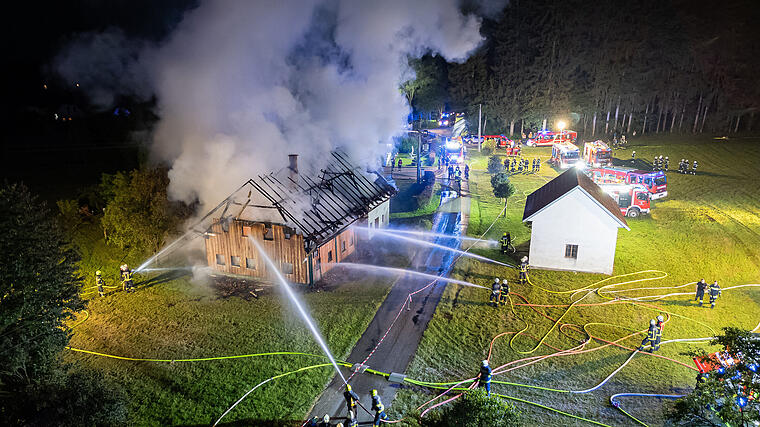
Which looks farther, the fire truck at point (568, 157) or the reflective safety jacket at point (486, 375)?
the fire truck at point (568, 157)

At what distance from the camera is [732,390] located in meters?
8.92

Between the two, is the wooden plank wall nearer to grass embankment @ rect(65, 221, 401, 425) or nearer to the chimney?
grass embankment @ rect(65, 221, 401, 425)

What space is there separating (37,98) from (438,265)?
54.9m

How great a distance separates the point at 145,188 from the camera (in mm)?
20516

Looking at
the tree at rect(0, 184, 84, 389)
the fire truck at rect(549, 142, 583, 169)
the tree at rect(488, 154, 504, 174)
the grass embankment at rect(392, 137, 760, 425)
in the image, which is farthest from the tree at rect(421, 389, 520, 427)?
the fire truck at rect(549, 142, 583, 169)

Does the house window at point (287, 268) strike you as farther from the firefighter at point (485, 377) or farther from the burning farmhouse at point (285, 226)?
the firefighter at point (485, 377)

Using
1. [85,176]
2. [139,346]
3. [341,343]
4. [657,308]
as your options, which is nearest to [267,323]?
[341,343]

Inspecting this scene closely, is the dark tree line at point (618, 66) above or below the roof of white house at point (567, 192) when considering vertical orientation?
above

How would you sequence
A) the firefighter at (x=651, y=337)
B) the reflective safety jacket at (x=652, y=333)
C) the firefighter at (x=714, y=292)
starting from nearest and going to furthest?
the firefighter at (x=651, y=337) → the reflective safety jacket at (x=652, y=333) → the firefighter at (x=714, y=292)

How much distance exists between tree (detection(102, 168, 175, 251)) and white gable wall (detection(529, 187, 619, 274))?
17965 mm

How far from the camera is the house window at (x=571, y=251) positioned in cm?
2169

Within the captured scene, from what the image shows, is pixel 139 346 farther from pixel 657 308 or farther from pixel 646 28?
pixel 646 28

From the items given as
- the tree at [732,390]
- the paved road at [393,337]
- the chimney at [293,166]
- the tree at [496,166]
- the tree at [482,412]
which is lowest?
the paved road at [393,337]

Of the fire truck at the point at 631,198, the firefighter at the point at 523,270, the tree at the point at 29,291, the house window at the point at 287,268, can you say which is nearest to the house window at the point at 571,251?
the firefighter at the point at 523,270
